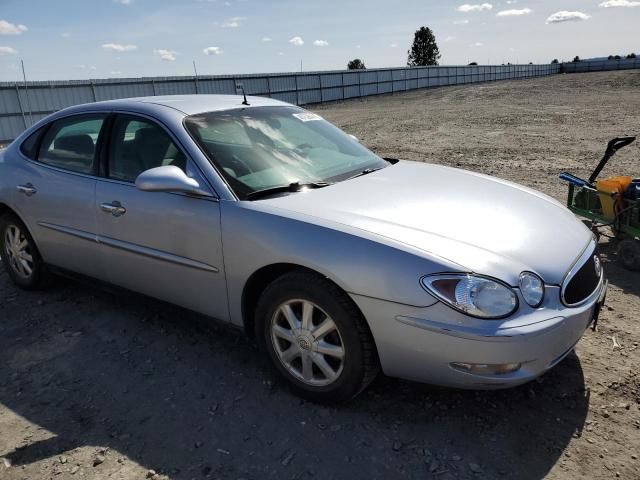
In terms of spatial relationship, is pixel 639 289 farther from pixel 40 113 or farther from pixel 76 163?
pixel 40 113

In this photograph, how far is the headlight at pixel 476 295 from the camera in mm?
2252

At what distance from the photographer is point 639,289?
13.3ft

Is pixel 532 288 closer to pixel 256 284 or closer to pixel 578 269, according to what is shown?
pixel 578 269

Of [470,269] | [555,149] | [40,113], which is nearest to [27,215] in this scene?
[470,269]

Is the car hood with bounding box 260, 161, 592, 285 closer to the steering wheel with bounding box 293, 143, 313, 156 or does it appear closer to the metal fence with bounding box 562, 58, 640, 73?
the steering wheel with bounding box 293, 143, 313, 156

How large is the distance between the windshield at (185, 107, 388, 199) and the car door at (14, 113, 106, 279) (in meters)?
0.93

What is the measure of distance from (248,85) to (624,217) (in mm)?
25910

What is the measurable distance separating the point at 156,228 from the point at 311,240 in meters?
1.13

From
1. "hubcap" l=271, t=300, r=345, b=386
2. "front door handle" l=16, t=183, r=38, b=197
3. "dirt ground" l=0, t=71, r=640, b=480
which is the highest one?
"front door handle" l=16, t=183, r=38, b=197

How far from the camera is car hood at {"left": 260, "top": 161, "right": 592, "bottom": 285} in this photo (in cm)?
240

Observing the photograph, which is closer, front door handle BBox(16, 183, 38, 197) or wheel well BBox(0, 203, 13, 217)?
front door handle BBox(16, 183, 38, 197)

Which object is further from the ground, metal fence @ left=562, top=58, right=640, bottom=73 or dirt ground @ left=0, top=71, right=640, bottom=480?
metal fence @ left=562, top=58, right=640, bottom=73

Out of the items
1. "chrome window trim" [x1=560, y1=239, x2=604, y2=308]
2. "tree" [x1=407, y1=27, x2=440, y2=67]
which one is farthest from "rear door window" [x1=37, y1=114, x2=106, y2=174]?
"tree" [x1=407, y1=27, x2=440, y2=67]

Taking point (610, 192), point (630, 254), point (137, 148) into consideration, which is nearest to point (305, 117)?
point (137, 148)
